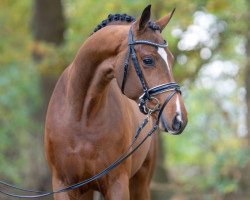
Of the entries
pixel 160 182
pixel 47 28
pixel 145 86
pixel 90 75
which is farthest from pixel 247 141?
pixel 145 86

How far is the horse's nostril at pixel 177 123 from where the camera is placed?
15.4ft

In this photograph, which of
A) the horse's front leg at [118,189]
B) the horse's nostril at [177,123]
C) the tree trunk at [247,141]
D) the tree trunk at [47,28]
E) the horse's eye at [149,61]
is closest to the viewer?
the horse's nostril at [177,123]

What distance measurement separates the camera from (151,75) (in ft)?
15.9

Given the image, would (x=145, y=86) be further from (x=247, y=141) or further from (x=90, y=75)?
(x=247, y=141)

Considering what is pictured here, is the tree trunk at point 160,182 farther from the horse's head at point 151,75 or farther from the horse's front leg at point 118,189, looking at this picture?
the horse's head at point 151,75

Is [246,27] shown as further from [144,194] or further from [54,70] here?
[144,194]

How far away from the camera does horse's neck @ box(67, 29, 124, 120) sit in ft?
16.9

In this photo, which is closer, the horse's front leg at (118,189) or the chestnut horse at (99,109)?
the chestnut horse at (99,109)

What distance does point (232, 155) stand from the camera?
38.2 feet

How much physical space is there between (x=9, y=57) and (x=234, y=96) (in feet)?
16.1

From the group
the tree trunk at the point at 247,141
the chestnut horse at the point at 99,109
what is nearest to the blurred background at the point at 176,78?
the tree trunk at the point at 247,141

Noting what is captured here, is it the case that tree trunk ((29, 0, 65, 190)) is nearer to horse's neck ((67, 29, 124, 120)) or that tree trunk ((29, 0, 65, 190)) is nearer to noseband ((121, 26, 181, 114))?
horse's neck ((67, 29, 124, 120))

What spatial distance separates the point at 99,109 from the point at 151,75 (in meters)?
0.75

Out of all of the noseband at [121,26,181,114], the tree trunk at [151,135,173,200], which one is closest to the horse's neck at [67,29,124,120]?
the noseband at [121,26,181,114]
